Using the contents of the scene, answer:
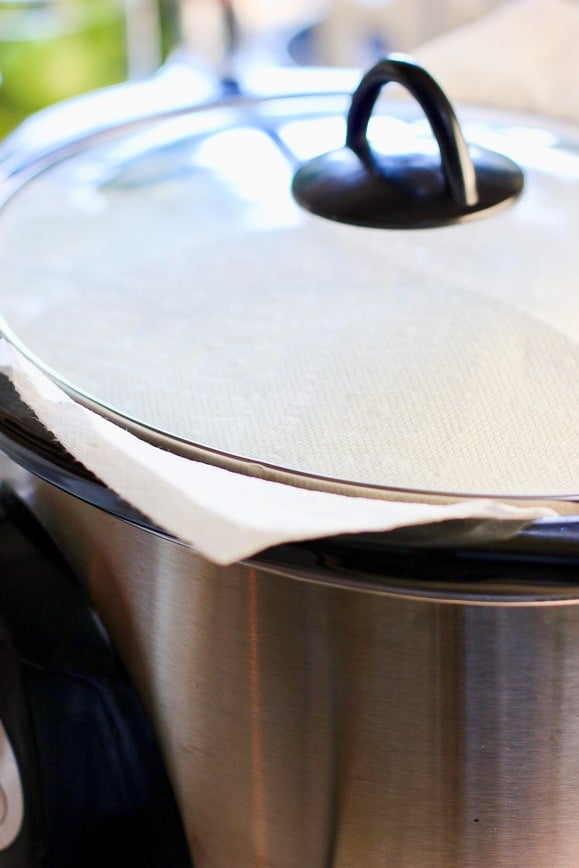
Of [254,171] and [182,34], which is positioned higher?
[182,34]

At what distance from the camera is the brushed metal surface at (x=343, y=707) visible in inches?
12.7

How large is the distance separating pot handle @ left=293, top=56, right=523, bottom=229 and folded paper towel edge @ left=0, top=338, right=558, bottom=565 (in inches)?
7.0

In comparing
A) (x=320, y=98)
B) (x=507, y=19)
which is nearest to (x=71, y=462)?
(x=320, y=98)

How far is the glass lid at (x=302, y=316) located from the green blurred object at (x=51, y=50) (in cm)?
56

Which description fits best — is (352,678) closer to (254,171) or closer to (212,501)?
(212,501)

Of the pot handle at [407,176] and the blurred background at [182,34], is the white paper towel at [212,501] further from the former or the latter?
the blurred background at [182,34]

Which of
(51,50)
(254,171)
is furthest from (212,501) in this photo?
(51,50)

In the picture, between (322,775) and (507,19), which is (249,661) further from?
(507,19)

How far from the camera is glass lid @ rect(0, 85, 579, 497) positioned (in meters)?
0.34

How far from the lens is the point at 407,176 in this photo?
1.49 feet

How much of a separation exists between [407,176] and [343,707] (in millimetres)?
230

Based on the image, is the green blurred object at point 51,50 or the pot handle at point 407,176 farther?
the green blurred object at point 51,50

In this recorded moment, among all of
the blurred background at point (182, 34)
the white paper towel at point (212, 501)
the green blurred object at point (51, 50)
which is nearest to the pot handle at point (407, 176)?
the white paper towel at point (212, 501)

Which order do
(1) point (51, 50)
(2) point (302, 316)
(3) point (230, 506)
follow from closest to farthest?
(3) point (230, 506) < (2) point (302, 316) < (1) point (51, 50)
